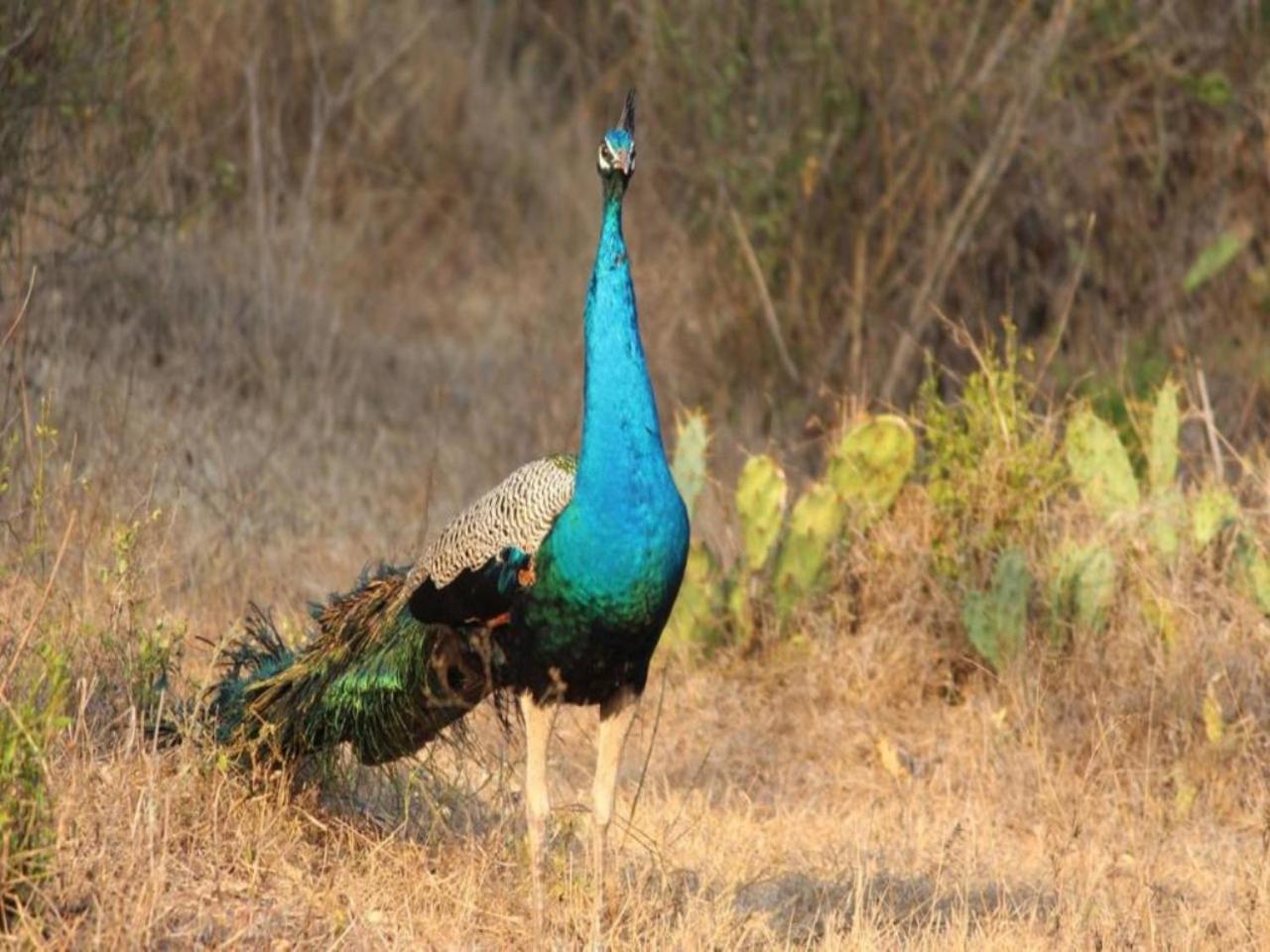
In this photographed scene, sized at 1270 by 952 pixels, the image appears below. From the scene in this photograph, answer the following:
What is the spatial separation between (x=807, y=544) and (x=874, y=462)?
353 millimetres

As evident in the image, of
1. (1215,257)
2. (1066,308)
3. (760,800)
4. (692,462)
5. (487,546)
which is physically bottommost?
(760,800)

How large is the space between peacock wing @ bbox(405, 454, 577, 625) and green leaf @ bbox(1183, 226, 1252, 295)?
5.56m

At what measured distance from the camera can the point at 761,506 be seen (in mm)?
6742

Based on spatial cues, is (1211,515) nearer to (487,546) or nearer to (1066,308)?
(1066,308)

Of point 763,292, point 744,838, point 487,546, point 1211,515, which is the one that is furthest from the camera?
point 763,292

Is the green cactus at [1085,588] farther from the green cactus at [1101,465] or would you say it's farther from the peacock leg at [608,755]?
the peacock leg at [608,755]

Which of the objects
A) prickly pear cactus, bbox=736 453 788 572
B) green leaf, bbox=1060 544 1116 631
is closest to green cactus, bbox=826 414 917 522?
prickly pear cactus, bbox=736 453 788 572

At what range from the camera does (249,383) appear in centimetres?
916

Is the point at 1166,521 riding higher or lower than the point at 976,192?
lower

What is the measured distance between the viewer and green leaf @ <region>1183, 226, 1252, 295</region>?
938 centimetres

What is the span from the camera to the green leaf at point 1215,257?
9383mm

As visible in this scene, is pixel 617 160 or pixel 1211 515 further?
pixel 1211 515

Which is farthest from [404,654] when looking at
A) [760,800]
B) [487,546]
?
[760,800]

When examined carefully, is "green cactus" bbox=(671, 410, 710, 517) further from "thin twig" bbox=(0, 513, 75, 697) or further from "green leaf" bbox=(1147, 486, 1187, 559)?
"thin twig" bbox=(0, 513, 75, 697)
